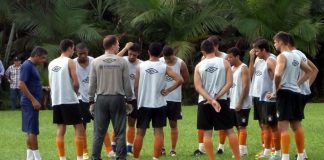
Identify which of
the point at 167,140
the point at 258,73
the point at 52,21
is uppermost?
the point at 52,21

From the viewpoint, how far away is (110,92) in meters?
11.8

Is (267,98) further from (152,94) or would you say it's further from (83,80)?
(83,80)

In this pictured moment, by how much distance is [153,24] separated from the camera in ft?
93.9

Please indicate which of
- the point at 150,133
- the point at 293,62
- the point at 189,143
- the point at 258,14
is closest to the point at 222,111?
the point at 293,62

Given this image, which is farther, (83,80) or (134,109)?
(134,109)

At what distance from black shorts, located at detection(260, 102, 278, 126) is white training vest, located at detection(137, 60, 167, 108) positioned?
1.88 meters

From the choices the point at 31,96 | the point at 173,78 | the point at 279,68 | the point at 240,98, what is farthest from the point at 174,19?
the point at 279,68

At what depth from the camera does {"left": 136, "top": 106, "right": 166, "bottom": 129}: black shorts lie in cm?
1226

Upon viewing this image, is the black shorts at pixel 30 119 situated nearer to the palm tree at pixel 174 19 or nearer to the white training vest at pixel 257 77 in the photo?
the white training vest at pixel 257 77

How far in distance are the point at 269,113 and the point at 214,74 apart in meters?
1.79

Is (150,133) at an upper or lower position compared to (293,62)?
lower

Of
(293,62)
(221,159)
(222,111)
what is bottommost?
(221,159)

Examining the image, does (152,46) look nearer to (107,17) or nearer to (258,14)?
(258,14)

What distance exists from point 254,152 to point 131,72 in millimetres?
2772
